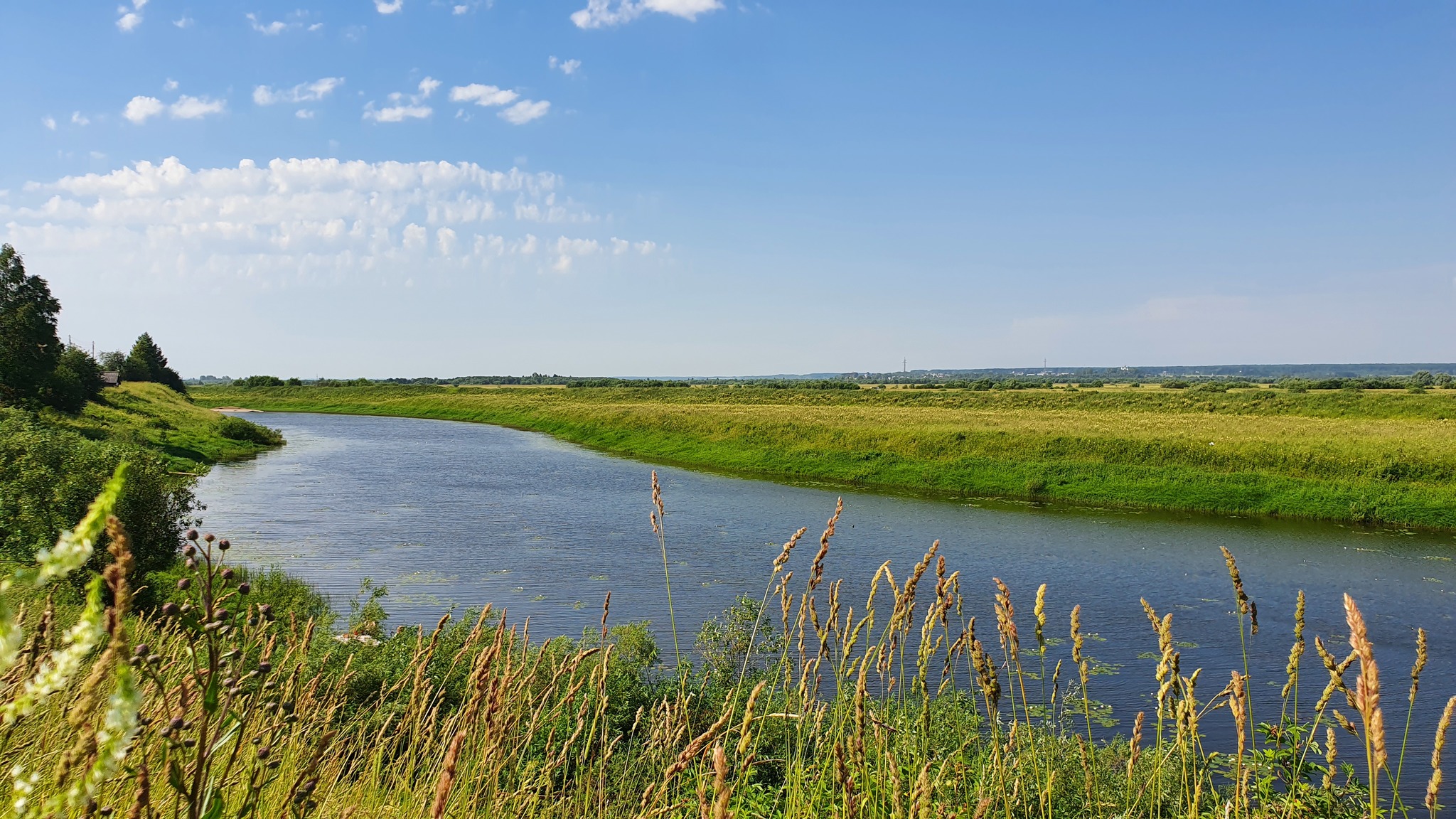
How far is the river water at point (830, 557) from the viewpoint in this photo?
1396 cm

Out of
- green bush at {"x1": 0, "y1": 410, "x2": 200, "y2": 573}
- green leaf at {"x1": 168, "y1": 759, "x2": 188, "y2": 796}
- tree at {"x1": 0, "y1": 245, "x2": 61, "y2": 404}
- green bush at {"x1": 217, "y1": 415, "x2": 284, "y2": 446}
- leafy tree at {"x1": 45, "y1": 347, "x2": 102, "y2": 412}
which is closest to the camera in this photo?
green leaf at {"x1": 168, "y1": 759, "x2": 188, "y2": 796}

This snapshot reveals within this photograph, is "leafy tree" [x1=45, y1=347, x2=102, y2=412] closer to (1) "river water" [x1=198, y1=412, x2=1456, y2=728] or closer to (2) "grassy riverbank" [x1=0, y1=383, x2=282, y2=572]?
(1) "river water" [x1=198, y1=412, x2=1456, y2=728]

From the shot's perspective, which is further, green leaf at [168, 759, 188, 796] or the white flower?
green leaf at [168, 759, 188, 796]

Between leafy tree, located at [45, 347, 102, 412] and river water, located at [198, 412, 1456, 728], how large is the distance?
6836 mm

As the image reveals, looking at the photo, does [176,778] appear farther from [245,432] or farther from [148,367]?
[148,367]

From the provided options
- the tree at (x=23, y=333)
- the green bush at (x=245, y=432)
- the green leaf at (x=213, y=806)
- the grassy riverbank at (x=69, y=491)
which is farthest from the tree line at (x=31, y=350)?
the green leaf at (x=213, y=806)

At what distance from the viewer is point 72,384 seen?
106 feet

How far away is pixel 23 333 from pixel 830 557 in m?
29.7

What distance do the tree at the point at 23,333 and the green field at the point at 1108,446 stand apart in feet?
75.6

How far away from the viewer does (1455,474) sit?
86.1ft

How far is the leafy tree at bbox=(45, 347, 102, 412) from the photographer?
3136cm

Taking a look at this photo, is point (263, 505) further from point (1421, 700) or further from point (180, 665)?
point (1421, 700)

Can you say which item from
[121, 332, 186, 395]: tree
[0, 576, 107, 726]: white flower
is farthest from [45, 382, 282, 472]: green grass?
[0, 576, 107, 726]: white flower

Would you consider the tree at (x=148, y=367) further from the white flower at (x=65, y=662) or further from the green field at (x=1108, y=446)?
the white flower at (x=65, y=662)
